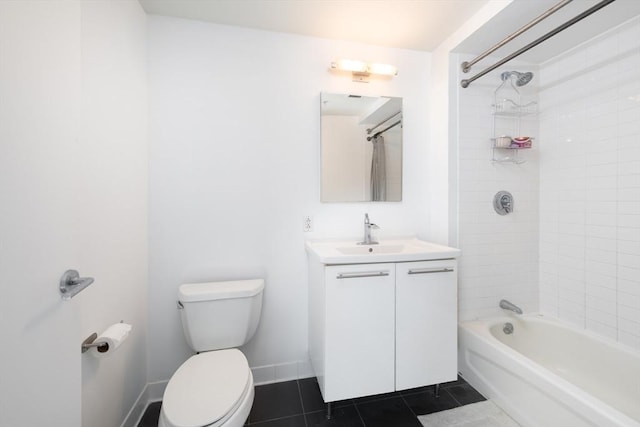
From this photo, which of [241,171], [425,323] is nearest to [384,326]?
[425,323]

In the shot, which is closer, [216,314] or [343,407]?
[216,314]

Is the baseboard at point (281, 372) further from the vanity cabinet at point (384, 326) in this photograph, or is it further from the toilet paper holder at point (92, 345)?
the toilet paper holder at point (92, 345)

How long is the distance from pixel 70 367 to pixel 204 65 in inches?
66.1

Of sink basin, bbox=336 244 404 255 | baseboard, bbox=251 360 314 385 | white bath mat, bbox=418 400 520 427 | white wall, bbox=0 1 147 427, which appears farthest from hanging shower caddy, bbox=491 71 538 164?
white wall, bbox=0 1 147 427

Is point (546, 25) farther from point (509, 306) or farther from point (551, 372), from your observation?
point (551, 372)

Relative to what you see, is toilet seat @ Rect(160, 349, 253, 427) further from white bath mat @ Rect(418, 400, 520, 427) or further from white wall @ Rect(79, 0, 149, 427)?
white bath mat @ Rect(418, 400, 520, 427)

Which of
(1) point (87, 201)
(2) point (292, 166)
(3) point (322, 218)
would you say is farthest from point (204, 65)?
(3) point (322, 218)

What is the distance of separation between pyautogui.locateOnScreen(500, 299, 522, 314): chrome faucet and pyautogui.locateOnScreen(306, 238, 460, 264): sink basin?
2.38 ft

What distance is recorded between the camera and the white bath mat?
4.83 ft

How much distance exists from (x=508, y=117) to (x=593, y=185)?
706 mm

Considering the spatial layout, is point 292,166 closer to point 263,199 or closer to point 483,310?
point 263,199

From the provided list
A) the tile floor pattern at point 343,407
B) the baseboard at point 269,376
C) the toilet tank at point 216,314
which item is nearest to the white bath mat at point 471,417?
the tile floor pattern at point 343,407

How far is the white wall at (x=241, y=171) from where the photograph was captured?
1.68 meters

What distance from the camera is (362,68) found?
6.05ft
